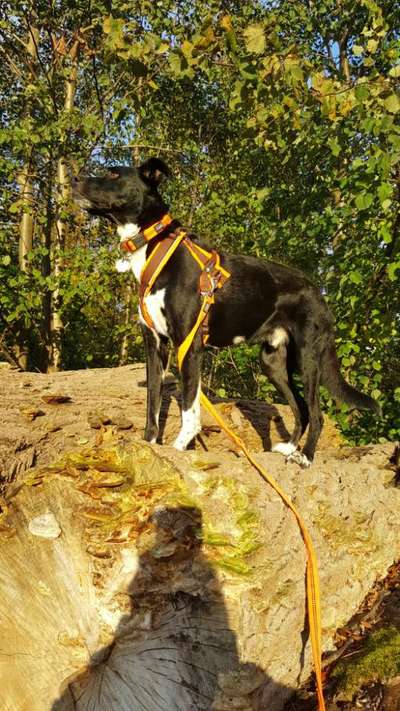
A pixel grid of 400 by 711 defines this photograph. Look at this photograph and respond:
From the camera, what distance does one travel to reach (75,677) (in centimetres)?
222

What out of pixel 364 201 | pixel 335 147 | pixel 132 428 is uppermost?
pixel 335 147

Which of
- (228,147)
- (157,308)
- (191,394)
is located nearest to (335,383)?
(191,394)

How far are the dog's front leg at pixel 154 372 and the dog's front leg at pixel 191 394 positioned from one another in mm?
311

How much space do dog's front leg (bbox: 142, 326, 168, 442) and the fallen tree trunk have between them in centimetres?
110

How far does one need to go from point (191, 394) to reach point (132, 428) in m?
0.64

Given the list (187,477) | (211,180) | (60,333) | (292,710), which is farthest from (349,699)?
(211,180)

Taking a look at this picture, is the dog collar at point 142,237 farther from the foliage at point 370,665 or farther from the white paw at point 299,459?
the foliage at point 370,665

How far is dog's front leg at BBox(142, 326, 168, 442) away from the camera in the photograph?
360cm

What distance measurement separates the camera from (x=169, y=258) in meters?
3.39

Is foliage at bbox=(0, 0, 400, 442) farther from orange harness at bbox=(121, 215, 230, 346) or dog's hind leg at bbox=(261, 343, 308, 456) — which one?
orange harness at bbox=(121, 215, 230, 346)

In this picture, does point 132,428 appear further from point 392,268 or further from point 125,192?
point 392,268

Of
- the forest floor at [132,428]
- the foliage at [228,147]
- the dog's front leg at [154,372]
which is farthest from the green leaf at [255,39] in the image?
the forest floor at [132,428]

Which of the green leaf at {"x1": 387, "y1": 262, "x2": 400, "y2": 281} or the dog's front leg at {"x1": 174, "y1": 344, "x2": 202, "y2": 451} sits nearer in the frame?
the dog's front leg at {"x1": 174, "y1": 344, "x2": 202, "y2": 451}

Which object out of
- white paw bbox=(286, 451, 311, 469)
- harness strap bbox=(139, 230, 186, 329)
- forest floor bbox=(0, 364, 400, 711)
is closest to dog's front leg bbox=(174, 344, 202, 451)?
forest floor bbox=(0, 364, 400, 711)
